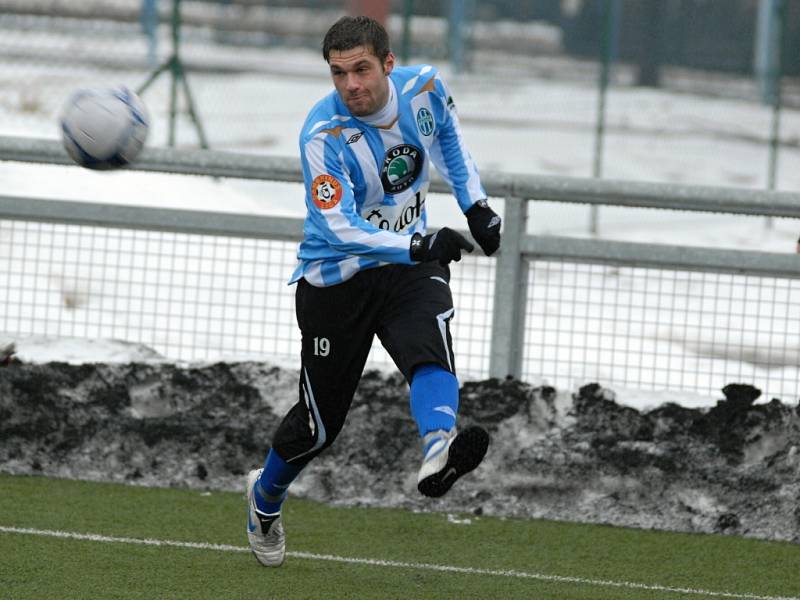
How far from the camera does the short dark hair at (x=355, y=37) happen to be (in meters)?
5.34

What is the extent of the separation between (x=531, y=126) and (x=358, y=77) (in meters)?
14.5

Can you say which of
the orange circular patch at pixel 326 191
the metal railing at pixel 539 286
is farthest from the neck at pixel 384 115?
the metal railing at pixel 539 286

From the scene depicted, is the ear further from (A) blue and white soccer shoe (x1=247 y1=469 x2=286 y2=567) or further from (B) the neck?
(A) blue and white soccer shoe (x1=247 y1=469 x2=286 y2=567)

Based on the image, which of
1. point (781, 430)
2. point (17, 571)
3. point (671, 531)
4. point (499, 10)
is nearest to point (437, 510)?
point (671, 531)

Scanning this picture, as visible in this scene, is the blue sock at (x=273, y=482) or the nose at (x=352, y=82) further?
the blue sock at (x=273, y=482)

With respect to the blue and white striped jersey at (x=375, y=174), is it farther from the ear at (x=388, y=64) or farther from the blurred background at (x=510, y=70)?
the blurred background at (x=510, y=70)

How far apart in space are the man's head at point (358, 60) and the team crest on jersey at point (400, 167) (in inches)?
8.5

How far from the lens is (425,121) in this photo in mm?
5727

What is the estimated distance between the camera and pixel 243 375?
745 cm

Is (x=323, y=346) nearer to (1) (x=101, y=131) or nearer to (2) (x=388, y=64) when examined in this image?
(2) (x=388, y=64)

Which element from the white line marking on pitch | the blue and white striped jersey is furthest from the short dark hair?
the white line marking on pitch

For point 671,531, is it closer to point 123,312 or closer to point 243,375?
point 243,375

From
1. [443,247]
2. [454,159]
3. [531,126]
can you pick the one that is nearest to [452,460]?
[443,247]

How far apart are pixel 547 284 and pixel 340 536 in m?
1.80
